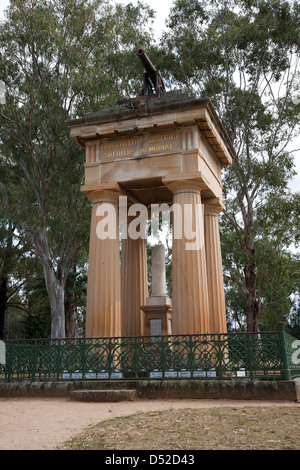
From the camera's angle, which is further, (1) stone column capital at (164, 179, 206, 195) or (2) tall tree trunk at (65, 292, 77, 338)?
(2) tall tree trunk at (65, 292, 77, 338)

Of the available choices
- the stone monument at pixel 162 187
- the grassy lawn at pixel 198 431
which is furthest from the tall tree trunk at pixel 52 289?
the grassy lawn at pixel 198 431

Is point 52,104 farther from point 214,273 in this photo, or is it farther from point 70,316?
point 70,316

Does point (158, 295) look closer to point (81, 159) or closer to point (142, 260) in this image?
point (142, 260)

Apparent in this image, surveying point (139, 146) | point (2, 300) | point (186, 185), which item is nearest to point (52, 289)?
point (139, 146)

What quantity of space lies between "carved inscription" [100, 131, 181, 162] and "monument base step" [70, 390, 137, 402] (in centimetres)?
678

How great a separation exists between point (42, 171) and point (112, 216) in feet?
32.5

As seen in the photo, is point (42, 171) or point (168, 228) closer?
point (42, 171)

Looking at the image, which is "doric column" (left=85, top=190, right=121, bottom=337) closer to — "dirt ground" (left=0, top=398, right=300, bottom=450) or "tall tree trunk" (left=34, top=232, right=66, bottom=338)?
"dirt ground" (left=0, top=398, right=300, bottom=450)

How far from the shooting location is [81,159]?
22.3 meters

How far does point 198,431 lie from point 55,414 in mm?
3005

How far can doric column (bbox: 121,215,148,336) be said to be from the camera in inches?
578

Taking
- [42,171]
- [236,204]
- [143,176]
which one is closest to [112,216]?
[143,176]

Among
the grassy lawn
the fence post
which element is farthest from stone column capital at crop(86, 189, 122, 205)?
the grassy lawn

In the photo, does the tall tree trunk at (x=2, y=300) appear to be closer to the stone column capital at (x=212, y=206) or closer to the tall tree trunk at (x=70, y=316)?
the tall tree trunk at (x=70, y=316)
